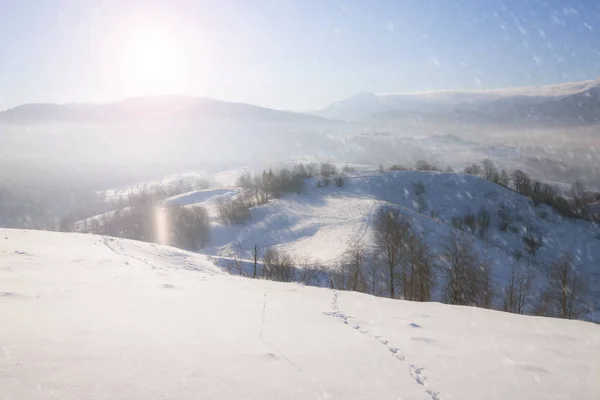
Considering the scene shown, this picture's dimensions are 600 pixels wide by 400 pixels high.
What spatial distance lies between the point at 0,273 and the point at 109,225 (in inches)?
3427

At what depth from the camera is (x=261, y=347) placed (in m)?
5.65

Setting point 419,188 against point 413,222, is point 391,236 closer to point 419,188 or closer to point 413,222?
point 413,222

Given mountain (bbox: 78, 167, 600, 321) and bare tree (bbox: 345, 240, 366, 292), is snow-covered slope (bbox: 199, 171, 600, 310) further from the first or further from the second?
bare tree (bbox: 345, 240, 366, 292)

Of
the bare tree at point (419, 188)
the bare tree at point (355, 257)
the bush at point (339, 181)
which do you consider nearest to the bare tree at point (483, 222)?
the bare tree at point (419, 188)

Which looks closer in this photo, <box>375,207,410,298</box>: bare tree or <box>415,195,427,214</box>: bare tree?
<box>375,207,410,298</box>: bare tree

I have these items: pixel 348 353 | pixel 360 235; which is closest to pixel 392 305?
pixel 348 353

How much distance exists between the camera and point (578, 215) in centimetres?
9469

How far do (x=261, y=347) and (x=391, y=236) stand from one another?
28.4 meters

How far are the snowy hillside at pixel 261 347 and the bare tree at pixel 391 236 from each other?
60.4 feet

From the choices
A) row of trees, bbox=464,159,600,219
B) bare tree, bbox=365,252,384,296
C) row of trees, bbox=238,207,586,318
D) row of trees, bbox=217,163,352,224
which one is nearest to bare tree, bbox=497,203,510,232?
row of trees, bbox=464,159,600,219

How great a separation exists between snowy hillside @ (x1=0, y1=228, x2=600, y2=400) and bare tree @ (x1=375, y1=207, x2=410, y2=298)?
18.4m

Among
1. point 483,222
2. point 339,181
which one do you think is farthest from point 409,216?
point 339,181

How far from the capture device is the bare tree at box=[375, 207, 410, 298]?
30822 millimetres

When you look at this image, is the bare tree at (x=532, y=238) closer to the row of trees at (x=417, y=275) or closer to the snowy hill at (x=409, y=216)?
the snowy hill at (x=409, y=216)
